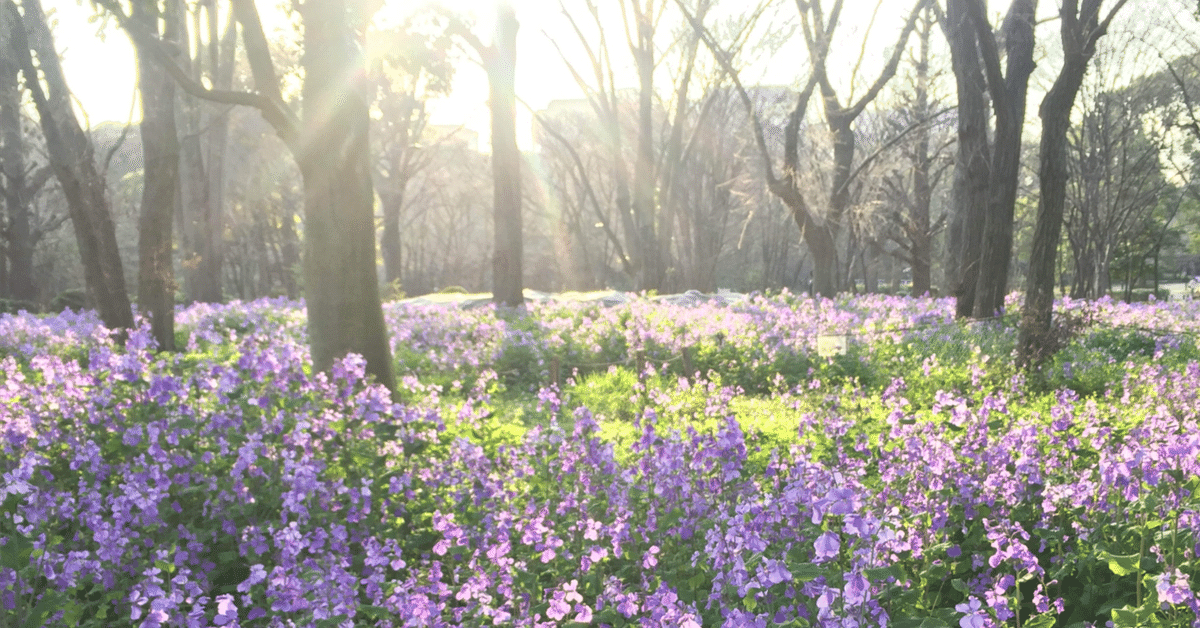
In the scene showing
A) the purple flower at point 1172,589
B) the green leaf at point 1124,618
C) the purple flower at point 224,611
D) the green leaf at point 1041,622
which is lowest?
the green leaf at point 1041,622

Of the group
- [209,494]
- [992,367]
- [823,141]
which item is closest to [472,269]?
[823,141]

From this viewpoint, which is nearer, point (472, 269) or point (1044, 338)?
point (1044, 338)

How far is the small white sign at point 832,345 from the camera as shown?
31.8 feet

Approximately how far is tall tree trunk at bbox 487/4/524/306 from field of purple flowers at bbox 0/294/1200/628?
1050cm

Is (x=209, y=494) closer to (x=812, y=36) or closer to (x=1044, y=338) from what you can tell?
(x=1044, y=338)

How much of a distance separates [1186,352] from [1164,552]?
7.02 metres

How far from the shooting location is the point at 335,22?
6668 millimetres

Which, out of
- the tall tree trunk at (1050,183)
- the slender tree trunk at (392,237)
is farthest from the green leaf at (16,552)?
the slender tree trunk at (392,237)

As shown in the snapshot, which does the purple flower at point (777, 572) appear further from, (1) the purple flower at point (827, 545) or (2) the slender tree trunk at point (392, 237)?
(2) the slender tree trunk at point (392, 237)

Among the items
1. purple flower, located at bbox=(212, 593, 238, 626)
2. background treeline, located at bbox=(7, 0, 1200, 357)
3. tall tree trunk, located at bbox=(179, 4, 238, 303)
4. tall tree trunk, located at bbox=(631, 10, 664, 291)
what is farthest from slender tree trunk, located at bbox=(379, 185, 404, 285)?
purple flower, located at bbox=(212, 593, 238, 626)

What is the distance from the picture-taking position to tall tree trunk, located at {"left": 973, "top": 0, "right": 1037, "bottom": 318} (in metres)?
10.7

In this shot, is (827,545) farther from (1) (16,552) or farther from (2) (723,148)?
(2) (723,148)

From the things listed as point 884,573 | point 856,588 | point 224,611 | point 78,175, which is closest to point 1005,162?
point 884,573

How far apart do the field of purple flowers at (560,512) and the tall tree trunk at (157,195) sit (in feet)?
21.6
